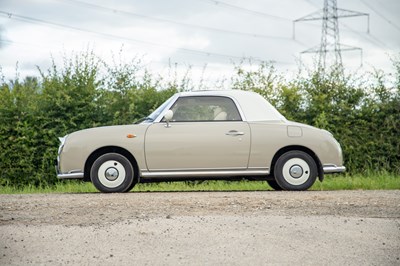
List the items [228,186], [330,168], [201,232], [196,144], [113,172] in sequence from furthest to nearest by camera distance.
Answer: [228,186], [330,168], [196,144], [113,172], [201,232]

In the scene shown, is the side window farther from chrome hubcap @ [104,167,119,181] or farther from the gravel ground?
the gravel ground

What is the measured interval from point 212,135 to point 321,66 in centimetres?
628

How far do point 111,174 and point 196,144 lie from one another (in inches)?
55.8

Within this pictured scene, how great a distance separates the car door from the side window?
0.05ft

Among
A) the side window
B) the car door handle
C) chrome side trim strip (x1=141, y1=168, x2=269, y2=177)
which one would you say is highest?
the side window

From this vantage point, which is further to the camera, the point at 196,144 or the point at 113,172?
the point at 196,144

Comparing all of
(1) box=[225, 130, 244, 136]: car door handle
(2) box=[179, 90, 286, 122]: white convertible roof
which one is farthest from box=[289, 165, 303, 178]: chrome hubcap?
(1) box=[225, 130, 244, 136]: car door handle

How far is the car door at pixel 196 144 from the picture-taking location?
11680 millimetres

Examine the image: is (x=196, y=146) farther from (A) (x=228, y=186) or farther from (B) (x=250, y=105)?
(A) (x=228, y=186)

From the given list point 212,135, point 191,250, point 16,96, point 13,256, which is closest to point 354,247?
point 191,250

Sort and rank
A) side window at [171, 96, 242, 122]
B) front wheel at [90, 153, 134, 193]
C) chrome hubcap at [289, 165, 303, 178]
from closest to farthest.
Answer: front wheel at [90, 153, 134, 193] → chrome hubcap at [289, 165, 303, 178] → side window at [171, 96, 242, 122]

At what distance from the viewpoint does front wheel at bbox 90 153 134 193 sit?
37.9 ft

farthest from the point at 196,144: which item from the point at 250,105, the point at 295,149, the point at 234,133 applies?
the point at 295,149

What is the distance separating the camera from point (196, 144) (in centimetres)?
1173
